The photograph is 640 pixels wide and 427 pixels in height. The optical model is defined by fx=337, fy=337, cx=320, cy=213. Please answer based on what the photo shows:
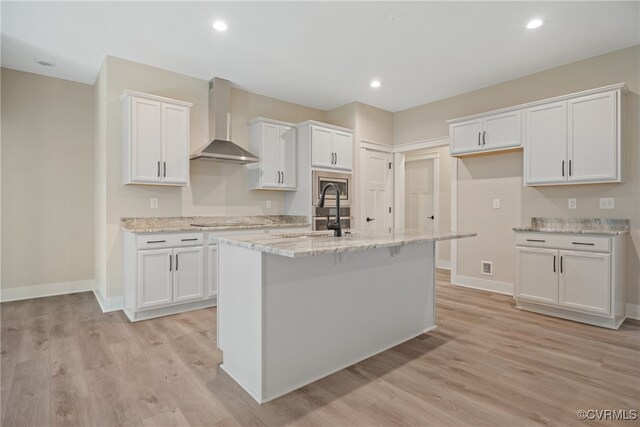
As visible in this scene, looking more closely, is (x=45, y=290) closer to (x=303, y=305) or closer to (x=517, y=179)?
(x=303, y=305)

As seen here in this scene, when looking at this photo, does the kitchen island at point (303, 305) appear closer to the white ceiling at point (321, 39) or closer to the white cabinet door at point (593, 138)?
the white ceiling at point (321, 39)

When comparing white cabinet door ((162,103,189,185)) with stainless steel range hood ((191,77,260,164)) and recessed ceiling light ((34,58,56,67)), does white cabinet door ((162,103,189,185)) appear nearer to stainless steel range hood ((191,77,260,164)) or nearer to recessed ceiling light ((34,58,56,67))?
stainless steel range hood ((191,77,260,164))

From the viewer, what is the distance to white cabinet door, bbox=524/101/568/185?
366 centimetres

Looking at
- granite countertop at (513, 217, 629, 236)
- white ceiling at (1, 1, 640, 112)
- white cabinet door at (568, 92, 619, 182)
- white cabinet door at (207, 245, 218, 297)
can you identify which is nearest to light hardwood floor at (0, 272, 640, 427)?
white cabinet door at (207, 245, 218, 297)

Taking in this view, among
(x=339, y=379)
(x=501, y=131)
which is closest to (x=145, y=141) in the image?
(x=339, y=379)

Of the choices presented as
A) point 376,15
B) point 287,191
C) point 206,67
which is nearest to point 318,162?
point 287,191

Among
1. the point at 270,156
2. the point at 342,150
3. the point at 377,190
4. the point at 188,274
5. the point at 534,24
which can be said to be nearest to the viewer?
the point at 534,24

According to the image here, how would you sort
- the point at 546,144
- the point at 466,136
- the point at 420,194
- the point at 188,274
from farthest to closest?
the point at 420,194, the point at 466,136, the point at 546,144, the point at 188,274

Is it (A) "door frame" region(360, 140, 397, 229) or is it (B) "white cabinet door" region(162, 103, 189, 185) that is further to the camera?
(A) "door frame" region(360, 140, 397, 229)

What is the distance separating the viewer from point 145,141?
3656 millimetres

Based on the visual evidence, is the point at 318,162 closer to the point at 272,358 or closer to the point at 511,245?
the point at 511,245

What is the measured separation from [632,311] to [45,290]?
6.76 meters

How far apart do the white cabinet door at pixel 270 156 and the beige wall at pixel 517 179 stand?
2.29m

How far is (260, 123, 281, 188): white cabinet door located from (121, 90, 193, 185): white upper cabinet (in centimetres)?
108
